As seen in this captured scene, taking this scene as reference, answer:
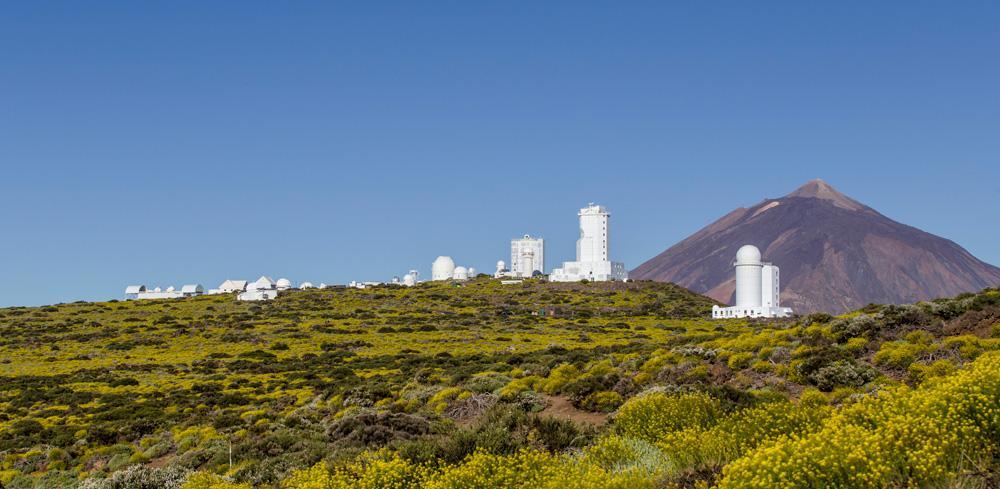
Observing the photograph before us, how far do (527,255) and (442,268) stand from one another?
15440 mm

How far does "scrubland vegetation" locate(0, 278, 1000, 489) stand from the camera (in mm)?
11586

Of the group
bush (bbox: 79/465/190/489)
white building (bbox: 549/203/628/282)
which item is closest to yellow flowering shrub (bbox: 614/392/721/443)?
bush (bbox: 79/465/190/489)

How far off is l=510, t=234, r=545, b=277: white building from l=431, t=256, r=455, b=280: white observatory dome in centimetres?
1098

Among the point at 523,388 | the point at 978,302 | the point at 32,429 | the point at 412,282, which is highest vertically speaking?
the point at 412,282

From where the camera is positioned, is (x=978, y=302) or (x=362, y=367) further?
(x=362, y=367)

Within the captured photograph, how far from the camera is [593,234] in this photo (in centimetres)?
11462

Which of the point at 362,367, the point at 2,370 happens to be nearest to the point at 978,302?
the point at 362,367

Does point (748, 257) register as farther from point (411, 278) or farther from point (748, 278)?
point (411, 278)

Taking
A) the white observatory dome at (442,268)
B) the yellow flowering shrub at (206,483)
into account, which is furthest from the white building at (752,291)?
the yellow flowering shrub at (206,483)

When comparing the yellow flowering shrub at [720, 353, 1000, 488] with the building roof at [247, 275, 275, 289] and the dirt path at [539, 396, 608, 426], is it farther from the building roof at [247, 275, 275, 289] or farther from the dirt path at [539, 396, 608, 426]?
the building roof at [247, 275, 275, 289]

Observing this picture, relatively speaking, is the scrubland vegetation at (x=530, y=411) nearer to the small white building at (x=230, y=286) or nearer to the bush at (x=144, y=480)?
the bush at (x=144, y=480)

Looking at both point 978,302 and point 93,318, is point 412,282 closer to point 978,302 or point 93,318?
point 93,318

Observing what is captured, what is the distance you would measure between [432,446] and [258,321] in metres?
71.9

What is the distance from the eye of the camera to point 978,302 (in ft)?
88.5
